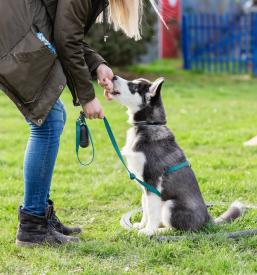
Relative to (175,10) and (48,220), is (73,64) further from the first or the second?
(175,10)

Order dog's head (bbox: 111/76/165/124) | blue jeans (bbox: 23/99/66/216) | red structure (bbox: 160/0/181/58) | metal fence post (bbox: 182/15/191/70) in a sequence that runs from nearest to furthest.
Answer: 1. blue jeans (bbox: 23/99/66/216)
2. dog's head (bbox: 111/76/165/124)
3. metal fence post (bbox: 182/15/191/70)
4. red structure (bbox: 160/0/181/58)

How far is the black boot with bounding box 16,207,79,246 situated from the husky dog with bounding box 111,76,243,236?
67 centimetres

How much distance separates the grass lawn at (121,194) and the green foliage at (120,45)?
329 cm

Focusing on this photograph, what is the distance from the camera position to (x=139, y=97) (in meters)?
4.36

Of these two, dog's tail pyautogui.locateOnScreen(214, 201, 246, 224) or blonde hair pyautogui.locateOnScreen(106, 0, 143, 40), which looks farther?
dog's tail pyautogui.locateOnScreen(214, 201, 246, 224)

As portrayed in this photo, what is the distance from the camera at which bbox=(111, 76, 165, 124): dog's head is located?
→ 434cm

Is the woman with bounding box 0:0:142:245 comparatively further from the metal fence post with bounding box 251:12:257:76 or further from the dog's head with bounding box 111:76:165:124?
the metal fence post with bounding box 251:12:257:76

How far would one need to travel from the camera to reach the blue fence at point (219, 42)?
54.3 ft

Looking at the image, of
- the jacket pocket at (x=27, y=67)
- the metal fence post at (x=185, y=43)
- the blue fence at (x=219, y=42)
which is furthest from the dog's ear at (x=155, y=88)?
the metal fence post at (x=185, y=43)

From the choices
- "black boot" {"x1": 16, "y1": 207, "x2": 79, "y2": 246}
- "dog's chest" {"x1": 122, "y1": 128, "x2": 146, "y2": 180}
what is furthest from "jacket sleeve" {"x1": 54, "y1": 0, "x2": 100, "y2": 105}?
"black boot" {"x1": 16, "y1": 207, "x2": 79, "y2": 246}

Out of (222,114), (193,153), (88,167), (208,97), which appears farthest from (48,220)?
(208,97)

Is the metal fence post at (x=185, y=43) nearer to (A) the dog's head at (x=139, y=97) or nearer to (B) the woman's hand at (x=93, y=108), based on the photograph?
(A) the dog's head at (x=139, y=97)

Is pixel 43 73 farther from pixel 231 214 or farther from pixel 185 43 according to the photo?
pixel 185 43

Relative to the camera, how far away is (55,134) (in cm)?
393
